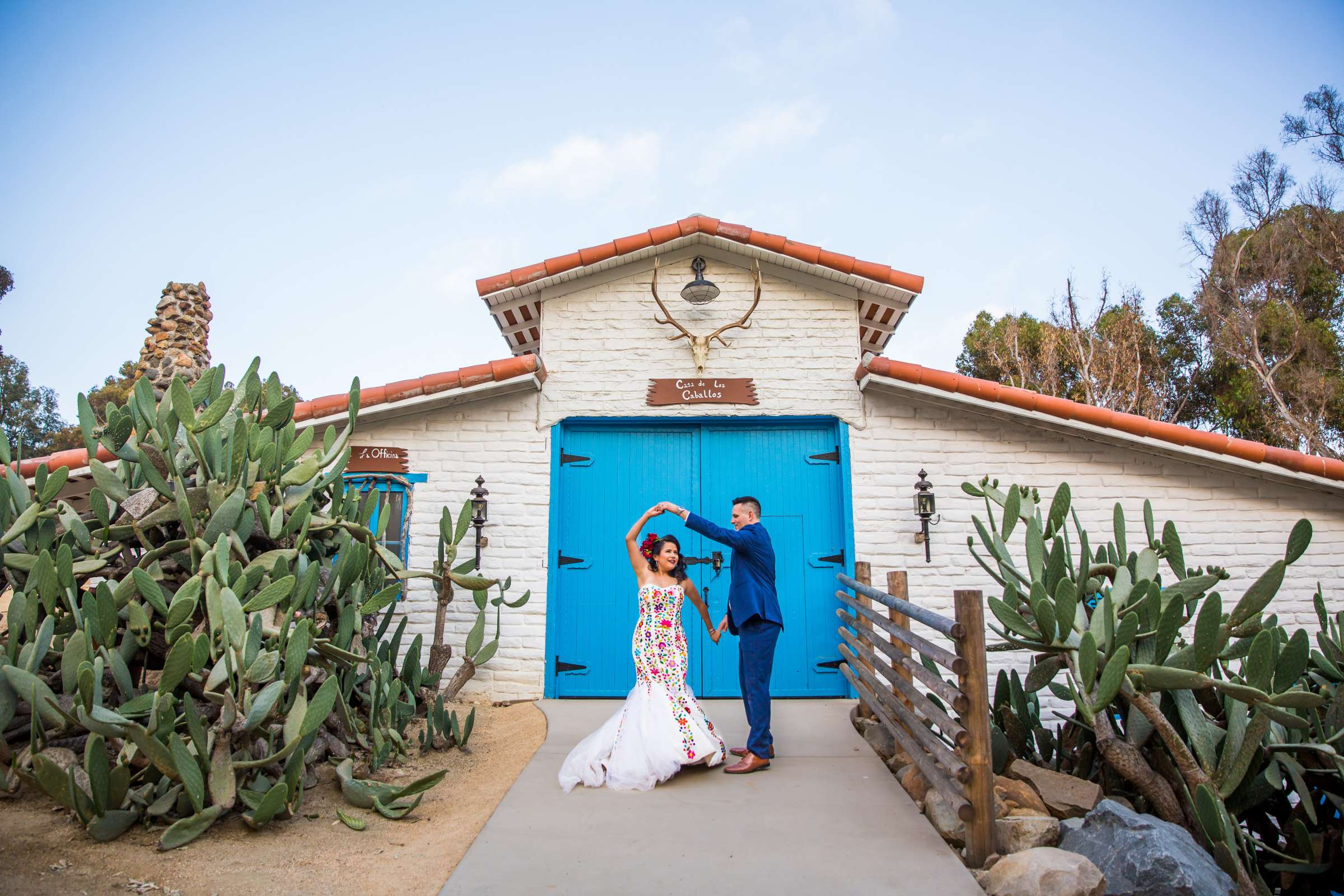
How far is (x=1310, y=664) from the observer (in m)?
4.00

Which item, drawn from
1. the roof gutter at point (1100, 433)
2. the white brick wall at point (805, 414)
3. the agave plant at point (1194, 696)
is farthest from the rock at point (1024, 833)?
the roof gutter at point (1100, 433)

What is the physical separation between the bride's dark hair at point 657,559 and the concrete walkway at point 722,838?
3.73ft

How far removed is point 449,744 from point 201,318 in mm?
12897

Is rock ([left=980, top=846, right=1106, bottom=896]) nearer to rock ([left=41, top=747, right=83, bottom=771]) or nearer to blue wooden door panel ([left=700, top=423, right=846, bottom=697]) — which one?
blue wooden door panel ([left=700, top=423, right=846, bottom=697])

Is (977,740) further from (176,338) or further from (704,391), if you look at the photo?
(176,338)

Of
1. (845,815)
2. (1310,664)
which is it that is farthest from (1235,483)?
(845,815)

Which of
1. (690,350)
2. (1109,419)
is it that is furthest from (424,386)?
(1109,419)

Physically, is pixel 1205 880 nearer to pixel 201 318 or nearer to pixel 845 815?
pixel 845 815

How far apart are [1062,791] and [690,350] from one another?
14.4 ft

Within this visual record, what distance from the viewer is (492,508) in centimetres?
650

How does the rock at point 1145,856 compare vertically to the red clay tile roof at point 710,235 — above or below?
below

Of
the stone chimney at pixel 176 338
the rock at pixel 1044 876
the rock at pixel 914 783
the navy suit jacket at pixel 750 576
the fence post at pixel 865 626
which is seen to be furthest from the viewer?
the stone chimney at pixel 176 338

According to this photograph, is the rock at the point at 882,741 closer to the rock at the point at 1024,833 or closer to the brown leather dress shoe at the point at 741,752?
the brown leather dress shoe at the point at 741,752

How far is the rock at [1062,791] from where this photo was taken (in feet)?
11.4
